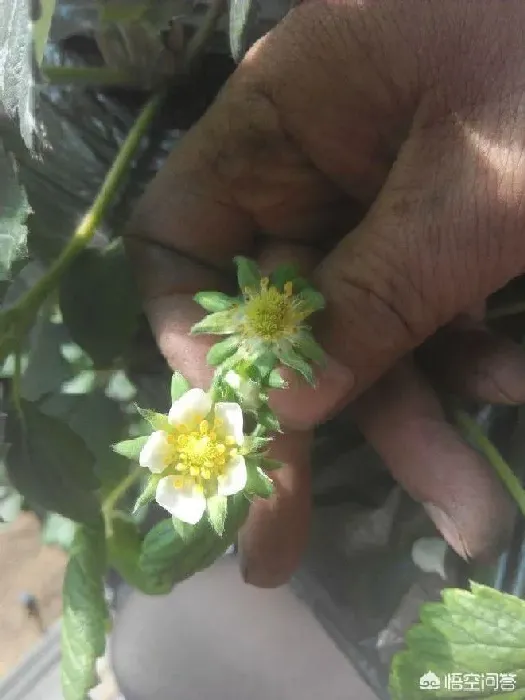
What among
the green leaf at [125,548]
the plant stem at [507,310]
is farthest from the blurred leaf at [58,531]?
the plant stem at [507,310]

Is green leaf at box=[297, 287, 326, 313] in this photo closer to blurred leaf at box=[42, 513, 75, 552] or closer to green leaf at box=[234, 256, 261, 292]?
green leaf at box=[234, 256, 261, 292]

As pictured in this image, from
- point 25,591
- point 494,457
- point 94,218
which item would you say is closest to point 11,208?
point 94,218

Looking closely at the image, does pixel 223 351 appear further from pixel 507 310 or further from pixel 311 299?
pixel 507 310

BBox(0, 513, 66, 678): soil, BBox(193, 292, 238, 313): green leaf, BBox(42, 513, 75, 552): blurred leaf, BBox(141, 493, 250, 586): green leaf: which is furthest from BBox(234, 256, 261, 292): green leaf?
BBox(0, 513, 66, 678): soil

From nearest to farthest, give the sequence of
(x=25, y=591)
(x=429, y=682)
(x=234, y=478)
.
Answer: (x=234, y=478) < (x=429, y=682) < (x=25, y=591)

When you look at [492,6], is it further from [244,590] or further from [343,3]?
[244,590]

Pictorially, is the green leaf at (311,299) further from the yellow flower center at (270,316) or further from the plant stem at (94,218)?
the plant stem at (94,218)
